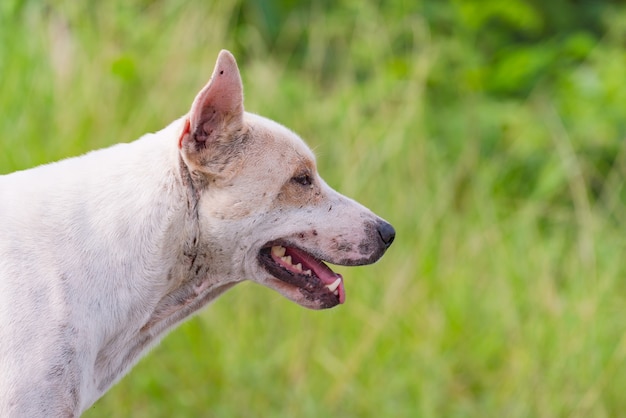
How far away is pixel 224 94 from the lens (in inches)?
132

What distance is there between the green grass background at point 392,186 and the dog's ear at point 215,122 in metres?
2.27

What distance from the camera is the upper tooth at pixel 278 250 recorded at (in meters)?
3.64

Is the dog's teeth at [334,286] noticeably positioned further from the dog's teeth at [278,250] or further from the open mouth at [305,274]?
the dog's teeth at [278,250]

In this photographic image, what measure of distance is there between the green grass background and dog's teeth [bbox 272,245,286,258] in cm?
202

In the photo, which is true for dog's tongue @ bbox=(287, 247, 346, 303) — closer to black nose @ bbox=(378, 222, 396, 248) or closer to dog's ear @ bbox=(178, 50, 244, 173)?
black nose @ bbox=(378, 222, 396, 248)

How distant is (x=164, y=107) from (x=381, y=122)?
1.51 metres

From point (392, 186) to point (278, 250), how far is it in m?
3.24

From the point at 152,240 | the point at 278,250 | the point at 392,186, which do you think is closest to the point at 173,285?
the point at 152,240

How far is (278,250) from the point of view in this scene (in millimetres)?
3664

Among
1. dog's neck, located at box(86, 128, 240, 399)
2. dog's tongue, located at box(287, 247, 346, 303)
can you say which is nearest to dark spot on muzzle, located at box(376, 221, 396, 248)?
dog's tongue, located at box(287, 247, 346, 303)

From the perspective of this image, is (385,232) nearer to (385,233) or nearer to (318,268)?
(385,233)

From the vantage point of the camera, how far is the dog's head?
3414 mm

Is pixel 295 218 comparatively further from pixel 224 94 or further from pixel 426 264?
pixel 426 264

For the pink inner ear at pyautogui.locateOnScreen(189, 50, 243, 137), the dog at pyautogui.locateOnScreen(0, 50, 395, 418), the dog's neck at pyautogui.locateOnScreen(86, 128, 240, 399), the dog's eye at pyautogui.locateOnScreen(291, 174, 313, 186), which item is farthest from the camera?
the dog's eye at pyautogui.locateOnScreen(291, 174, 313, 186)
